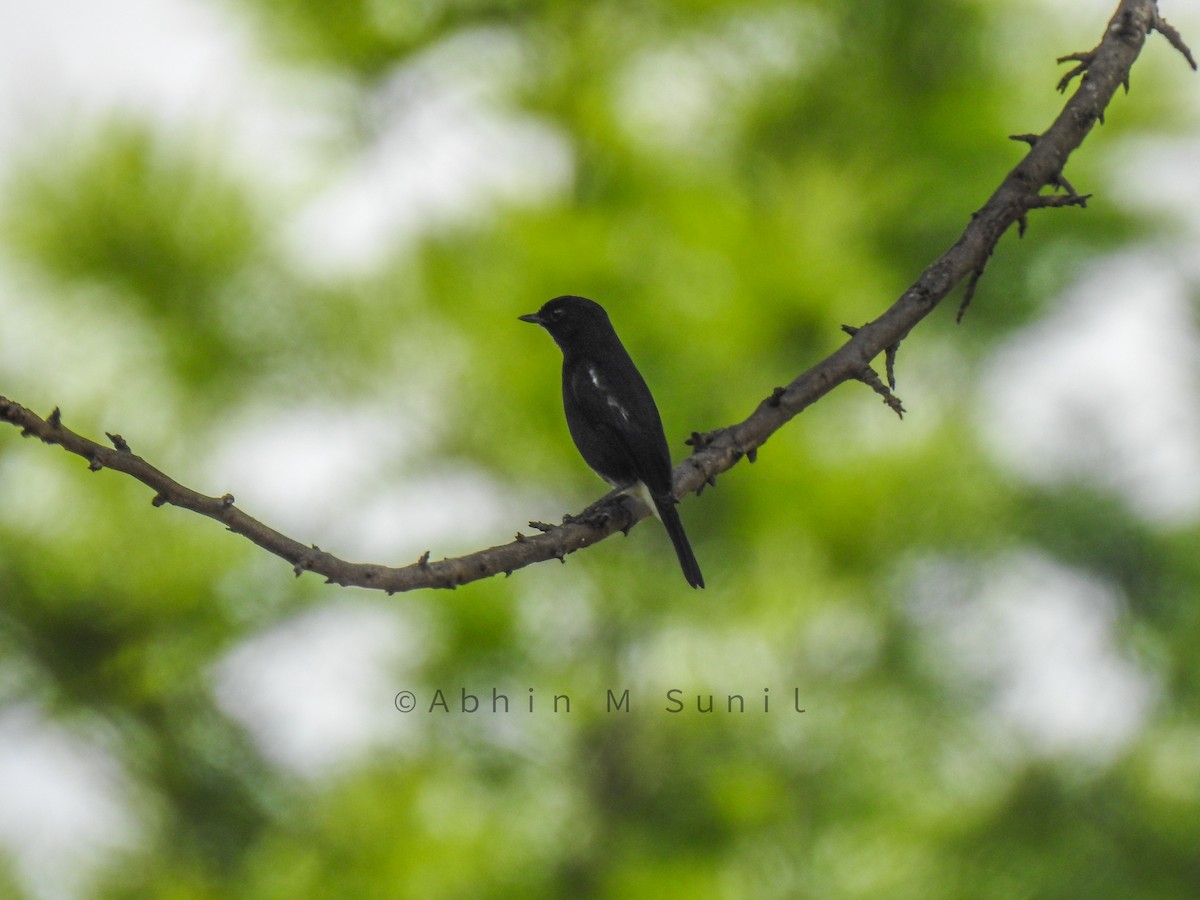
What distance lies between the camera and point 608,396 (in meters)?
2.55

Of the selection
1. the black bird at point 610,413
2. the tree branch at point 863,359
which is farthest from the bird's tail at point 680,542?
the tree branch at point 863,359

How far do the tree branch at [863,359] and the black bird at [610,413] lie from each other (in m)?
0.38

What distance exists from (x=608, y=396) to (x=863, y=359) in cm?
99

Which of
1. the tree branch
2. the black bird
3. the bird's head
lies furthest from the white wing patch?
the tree branch

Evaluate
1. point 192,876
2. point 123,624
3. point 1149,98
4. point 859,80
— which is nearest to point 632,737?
point 192,876

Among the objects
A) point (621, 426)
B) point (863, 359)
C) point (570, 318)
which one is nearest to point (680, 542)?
point (621, 426)

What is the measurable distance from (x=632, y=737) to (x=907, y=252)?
7.26ft

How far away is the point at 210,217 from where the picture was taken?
442 centimetres

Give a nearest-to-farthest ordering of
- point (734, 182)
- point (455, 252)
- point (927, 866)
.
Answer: point (927, 866)
point (455, 252)
point (734, 182)

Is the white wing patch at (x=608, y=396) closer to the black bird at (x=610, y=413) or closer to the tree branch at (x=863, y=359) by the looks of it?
the black bird at (x=610, y=413)

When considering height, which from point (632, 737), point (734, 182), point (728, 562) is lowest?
point (632, 737)

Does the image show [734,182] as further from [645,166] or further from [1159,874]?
[1159,874]

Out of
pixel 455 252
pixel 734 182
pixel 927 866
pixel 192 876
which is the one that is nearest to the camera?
pixel 192 876

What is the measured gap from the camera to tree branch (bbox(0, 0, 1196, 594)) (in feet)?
4.03
